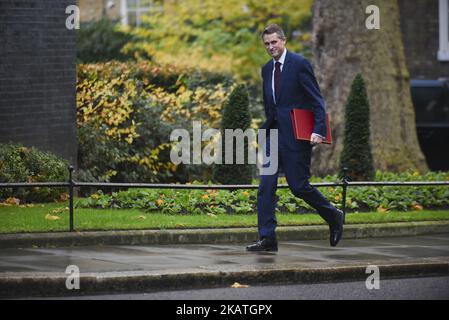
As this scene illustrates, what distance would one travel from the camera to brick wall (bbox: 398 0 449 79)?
2956cm

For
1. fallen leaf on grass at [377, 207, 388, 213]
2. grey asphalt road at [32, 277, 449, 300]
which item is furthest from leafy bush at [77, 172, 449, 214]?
grey asphalt road at [32, 277, 449, 300]

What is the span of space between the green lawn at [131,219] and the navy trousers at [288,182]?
1.62 m

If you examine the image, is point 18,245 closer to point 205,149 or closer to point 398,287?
point 398,287

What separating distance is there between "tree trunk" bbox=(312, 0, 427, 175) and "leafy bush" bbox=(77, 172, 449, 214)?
2802mm

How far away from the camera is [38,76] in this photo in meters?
15.4

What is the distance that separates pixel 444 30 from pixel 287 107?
63.7 feet

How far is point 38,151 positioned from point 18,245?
372 cm

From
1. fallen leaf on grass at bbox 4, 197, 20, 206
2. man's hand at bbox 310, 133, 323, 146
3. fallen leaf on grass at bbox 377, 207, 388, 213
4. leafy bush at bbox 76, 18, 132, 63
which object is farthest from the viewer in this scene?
leafy bush at bbox 76, 18, 132, 63

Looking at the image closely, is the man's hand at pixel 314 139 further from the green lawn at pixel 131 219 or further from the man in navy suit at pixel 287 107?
the green lawn at pixel 131 219

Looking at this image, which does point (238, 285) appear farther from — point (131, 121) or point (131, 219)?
point (131, 121)

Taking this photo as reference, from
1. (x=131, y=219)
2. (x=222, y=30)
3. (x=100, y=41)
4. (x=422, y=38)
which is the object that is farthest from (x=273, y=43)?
(x=222, y=30)

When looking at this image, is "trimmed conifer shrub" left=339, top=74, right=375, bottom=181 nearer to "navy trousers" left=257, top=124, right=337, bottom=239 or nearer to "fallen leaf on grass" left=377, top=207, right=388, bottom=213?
"fallen leaf on grass" left=377, top=207, right=388, bottom=213

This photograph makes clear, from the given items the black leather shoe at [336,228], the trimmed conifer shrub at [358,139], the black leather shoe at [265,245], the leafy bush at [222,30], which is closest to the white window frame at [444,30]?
the leafy bush at [222,30]
